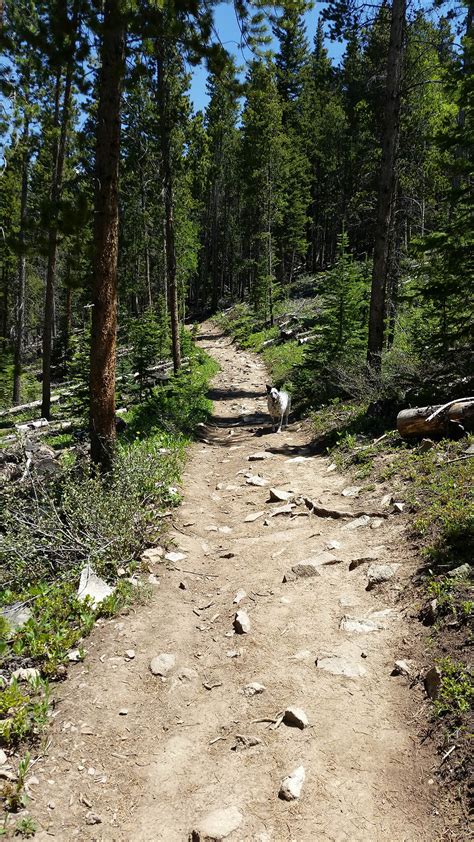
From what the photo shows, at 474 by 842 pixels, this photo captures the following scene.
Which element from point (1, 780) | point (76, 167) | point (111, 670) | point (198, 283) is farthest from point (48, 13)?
point (198, 283)

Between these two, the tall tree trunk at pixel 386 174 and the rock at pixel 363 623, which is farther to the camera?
the tall tree trunk at pixel 386 174

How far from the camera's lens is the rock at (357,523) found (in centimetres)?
639

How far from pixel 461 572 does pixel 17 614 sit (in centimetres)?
414

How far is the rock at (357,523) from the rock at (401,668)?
95.9 inches

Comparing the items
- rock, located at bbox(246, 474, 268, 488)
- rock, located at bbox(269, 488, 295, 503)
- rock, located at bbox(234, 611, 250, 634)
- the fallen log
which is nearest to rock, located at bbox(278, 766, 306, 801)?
rock, located at bbox(234, 611, 250, 634)

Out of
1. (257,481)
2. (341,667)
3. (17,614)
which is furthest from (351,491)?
(17,614)

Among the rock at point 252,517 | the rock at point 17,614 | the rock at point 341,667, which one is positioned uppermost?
the rock at point 252,517

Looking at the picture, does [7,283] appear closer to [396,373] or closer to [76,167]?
[76,167]

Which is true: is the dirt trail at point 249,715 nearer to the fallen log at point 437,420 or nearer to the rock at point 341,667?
the rock at point 341,667

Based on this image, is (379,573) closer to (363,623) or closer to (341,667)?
(363,623)

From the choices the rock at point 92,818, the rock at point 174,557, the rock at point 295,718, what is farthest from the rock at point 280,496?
the rock at point 92,818

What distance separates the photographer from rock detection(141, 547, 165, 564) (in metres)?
6.09

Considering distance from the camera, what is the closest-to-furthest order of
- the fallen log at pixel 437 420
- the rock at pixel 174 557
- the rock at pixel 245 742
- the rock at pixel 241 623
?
1. the rock at pixel 245 742
2. the rock at pixel 241 623
3. the rock at pixel 174 557
4. the fallen log at pixel 437 420

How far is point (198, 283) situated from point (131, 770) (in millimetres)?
64902
